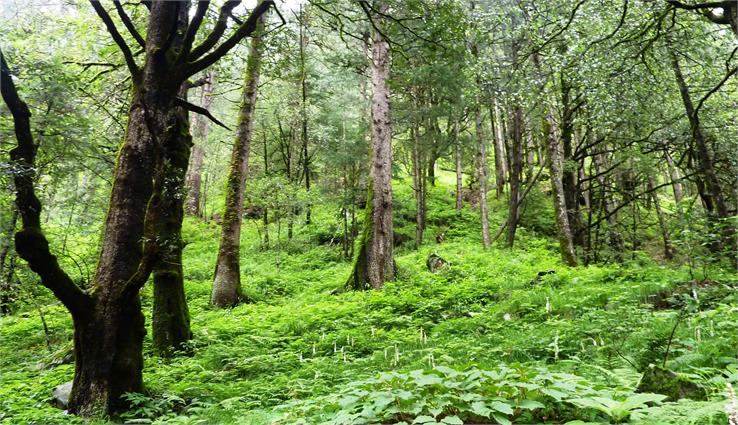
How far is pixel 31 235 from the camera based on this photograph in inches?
162

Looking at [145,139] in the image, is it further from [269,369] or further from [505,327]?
[505,327]

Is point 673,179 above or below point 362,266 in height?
above

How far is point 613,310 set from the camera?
21.0 ft

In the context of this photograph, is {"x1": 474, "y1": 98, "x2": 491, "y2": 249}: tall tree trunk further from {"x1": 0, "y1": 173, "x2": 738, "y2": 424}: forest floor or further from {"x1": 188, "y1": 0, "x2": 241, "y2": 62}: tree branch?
{"x1": 188, "y1": 0, "x2": 241, "y2": 62}: tree branch

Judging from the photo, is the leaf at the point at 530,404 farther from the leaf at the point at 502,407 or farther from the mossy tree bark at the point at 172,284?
the mossy tree bark at the point at 172,284

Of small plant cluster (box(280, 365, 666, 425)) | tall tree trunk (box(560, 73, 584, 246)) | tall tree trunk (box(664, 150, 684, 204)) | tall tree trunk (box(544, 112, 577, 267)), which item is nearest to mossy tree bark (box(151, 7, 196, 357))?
small plant cluster (box(280, 365, 666, 425))

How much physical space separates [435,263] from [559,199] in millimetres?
4005

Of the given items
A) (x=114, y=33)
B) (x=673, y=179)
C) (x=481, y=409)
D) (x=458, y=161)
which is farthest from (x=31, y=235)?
(x=673, y=179)

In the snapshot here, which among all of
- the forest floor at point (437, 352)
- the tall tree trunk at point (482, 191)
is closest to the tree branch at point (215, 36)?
the forest floor at point (437, 352)

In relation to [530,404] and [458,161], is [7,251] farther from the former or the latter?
[458,161]

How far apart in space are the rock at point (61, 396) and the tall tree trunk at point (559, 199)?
11164 millimetres

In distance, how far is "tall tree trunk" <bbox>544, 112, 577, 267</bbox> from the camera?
11586mm

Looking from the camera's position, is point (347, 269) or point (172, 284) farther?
point (347, 269)

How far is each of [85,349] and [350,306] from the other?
16.8 ft
